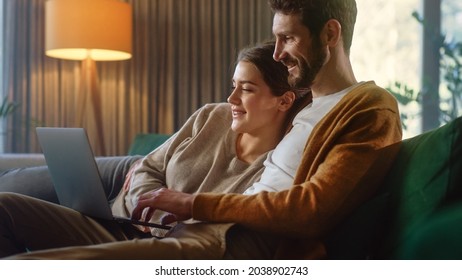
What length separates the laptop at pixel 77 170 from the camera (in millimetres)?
879

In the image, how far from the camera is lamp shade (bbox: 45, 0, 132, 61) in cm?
128

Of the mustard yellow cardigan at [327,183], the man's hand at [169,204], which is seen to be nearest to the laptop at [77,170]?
the man's hand at [169,204]

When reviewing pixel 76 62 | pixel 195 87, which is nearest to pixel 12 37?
pixel 76 62

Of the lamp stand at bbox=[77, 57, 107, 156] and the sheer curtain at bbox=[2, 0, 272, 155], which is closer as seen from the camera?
the sheer curtain at bbox=[2, 0, 272, 155]

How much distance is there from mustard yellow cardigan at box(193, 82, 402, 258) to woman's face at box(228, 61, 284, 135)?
0.53ft

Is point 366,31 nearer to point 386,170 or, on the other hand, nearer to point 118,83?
point 386,170

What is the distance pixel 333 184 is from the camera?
0.74 metres

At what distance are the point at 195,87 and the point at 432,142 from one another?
572 millimetres

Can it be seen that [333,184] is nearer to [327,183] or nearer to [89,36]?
[327,183]

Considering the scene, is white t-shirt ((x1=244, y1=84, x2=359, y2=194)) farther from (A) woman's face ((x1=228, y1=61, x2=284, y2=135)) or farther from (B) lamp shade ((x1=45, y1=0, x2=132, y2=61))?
(B) lamp shade ((x1=45, y1=0, x2=132, y2=61))

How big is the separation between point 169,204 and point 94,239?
0.51 feet

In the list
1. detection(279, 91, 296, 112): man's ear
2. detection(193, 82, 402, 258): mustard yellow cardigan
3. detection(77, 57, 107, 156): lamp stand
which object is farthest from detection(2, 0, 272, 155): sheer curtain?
detection(193, 82, 402, 258): mustard yellow cardigan

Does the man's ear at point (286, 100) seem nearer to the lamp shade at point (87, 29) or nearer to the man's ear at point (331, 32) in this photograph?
the man's ear at point (331, 32)

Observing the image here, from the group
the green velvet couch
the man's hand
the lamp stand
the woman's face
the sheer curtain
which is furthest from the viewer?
the lamp stand
